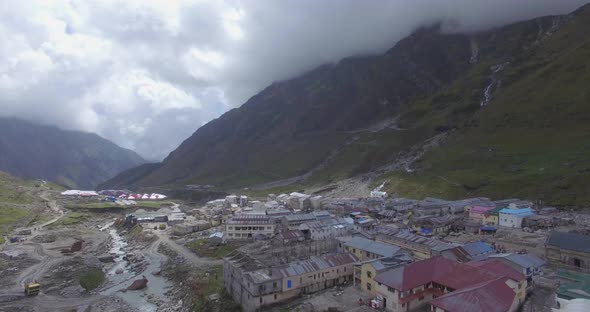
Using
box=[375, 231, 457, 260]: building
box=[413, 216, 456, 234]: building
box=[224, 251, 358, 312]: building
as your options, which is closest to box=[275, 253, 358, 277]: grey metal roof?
box=[224, 251, 358, 312]: building

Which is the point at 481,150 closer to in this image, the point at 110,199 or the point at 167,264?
the point at 167,264

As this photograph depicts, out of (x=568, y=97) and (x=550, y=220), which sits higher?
(x=568, y=97)

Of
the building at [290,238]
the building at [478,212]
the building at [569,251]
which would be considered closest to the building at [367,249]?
the building at [290,238]

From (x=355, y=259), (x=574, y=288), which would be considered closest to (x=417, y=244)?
(x=355, y=259)

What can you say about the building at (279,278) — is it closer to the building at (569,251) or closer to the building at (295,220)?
the building at (569,251)

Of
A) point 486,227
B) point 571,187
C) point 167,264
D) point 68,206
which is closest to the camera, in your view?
point 167,264

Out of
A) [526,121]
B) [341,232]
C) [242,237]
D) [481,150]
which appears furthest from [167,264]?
[526,121]
